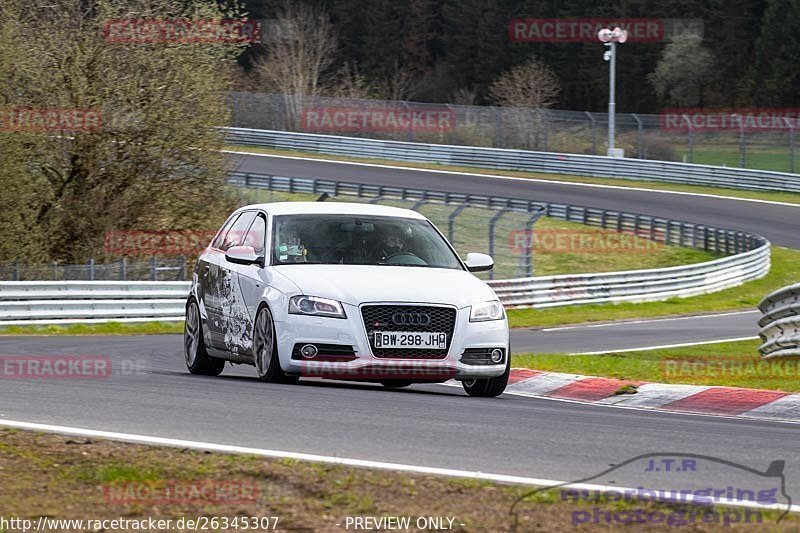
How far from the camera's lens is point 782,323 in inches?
584

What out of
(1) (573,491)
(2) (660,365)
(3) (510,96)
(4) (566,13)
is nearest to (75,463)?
(1) (573,491)

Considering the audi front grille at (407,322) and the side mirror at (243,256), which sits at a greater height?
the side mirror at (243,256)

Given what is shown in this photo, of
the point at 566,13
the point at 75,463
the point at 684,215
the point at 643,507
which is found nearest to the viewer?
the point at 643,507

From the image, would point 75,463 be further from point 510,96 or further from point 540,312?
point 510,96

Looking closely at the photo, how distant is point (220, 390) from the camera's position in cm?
1027

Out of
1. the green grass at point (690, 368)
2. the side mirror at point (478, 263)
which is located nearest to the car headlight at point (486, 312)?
the side mirror at point (478, 263)

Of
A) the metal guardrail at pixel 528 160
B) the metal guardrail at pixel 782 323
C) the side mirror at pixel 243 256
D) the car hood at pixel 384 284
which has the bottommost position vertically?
the metal guardrail at pixel 528 160

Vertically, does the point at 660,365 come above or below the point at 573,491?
below

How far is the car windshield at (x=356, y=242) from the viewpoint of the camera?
11336 mm

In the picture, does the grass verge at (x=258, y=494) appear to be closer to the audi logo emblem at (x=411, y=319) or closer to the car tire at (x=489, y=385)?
the audi logo emblem at (x=411, y=319)

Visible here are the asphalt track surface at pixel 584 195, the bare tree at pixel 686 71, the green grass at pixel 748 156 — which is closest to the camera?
the asphalt track surface at pixel 584 195

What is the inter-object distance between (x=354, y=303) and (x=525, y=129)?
5181 cm

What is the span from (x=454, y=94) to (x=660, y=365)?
8975 cm

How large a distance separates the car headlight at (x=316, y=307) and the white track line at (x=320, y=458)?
284 centimetres
